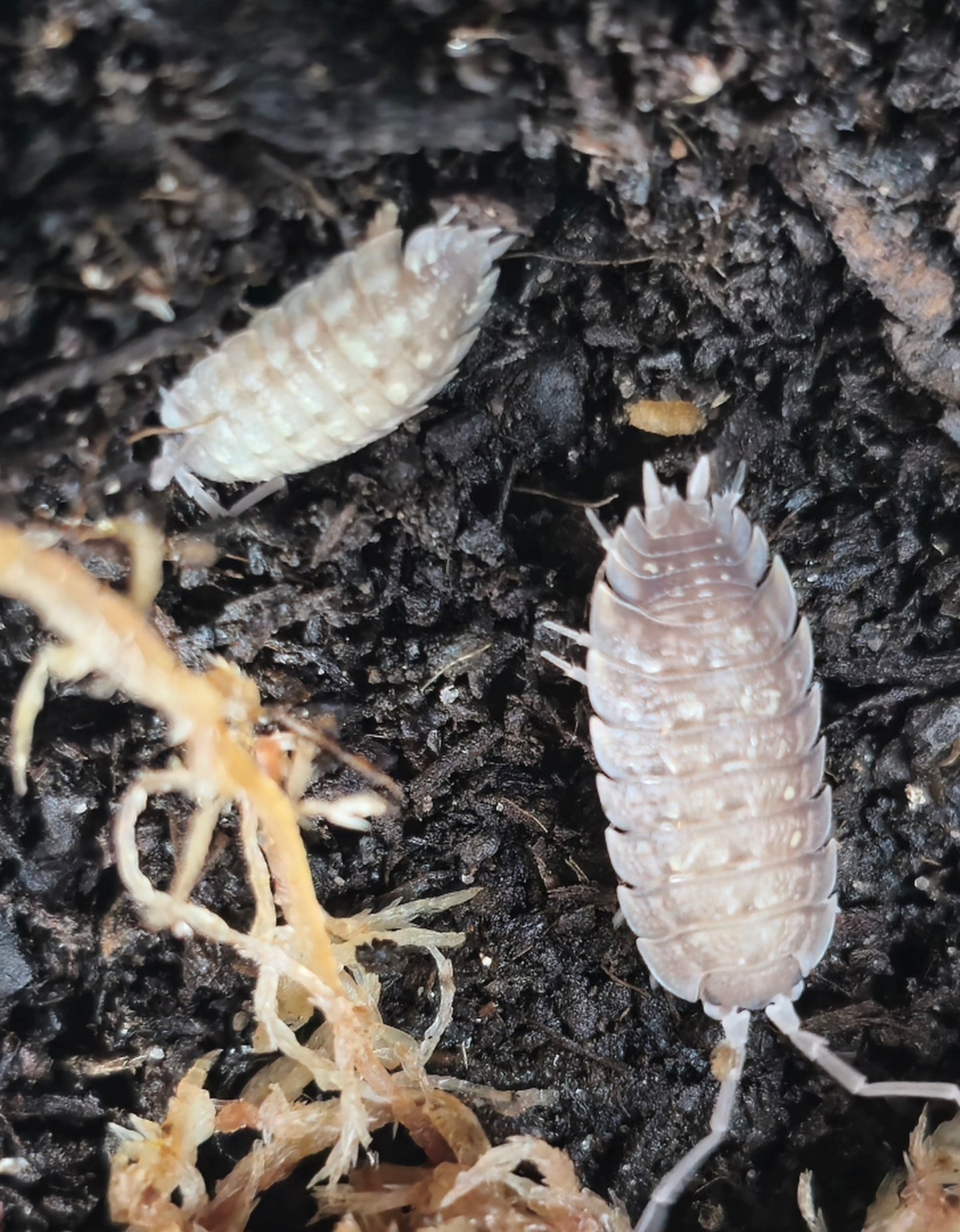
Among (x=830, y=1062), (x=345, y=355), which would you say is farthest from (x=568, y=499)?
(x=830, y=1062)

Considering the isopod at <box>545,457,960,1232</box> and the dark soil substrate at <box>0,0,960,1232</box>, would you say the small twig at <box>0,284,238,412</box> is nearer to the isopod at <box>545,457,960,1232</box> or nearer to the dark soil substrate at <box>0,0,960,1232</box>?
the dark soil substrate at <box>0,0,960,1232</box>

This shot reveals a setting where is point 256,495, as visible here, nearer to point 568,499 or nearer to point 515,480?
point 515,480

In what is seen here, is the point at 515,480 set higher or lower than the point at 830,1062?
higher

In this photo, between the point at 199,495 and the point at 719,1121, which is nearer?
the point at 199,495

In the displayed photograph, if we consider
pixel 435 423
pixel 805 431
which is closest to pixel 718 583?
pixel 805 431

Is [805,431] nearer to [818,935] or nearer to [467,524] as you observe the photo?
[467,524]

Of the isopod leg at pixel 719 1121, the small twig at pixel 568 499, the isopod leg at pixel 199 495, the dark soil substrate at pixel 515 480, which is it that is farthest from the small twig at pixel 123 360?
the isopod leg at pixel 719 1121

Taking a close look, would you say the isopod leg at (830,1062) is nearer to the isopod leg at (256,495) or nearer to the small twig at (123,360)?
the isopod leg at (256,495)

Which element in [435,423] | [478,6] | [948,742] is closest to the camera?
[478,6]
